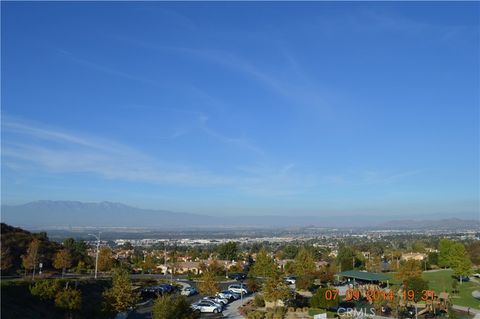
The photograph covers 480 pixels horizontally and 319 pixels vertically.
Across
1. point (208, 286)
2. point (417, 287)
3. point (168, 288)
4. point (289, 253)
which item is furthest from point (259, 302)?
point (289, 253)

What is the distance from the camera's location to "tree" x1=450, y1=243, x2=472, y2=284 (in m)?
64.4

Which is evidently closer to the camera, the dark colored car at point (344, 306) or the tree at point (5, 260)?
the dark colored car at point (344, 306)

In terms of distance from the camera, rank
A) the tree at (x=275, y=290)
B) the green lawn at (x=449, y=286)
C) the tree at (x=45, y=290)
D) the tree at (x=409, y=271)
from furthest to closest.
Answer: the tree at (x=409, y=271)
the green lawn at (x=449, y=286)
the tree at (x=275, y=290)
the tree at (x=45, y=290)

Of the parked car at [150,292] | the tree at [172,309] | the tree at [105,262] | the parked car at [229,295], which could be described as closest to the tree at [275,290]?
the parked car at [229,295]

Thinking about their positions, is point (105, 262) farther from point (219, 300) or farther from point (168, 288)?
point (219, 300)

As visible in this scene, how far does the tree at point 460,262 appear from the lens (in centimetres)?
6438

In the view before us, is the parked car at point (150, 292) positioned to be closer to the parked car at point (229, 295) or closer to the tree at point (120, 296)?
the parked car at point (229, 295)

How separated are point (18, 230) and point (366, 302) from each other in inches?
2142

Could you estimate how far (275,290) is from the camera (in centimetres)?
4188

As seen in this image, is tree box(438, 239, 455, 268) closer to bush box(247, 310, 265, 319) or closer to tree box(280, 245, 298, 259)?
tree box(280, 245, 298, 259)

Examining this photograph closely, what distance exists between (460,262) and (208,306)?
133 ft

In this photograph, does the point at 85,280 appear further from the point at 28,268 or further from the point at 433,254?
the point at 433,254

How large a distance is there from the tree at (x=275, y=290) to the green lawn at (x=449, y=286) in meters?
17.7
